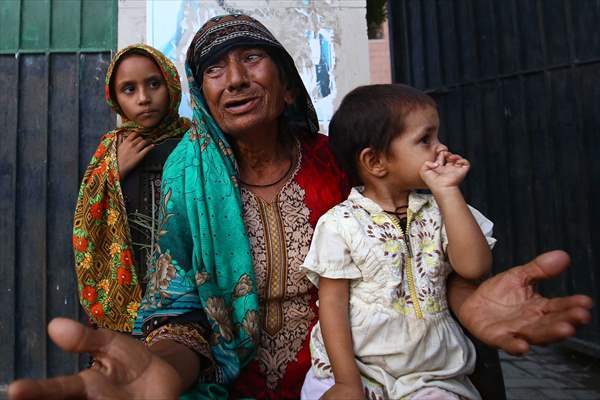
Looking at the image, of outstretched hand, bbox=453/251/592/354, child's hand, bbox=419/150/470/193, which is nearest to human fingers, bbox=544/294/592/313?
outstretched hand, bbox=453/251/592/354

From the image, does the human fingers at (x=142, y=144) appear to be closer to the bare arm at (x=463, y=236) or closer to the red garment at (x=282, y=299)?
the red garment at (x=282, y=299)

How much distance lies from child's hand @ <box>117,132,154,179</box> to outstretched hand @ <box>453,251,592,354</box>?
1.59m

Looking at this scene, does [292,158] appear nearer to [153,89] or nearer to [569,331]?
[153,89]

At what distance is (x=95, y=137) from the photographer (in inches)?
144

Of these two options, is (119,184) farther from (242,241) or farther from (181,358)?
(181,358)

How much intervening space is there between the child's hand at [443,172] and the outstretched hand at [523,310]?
0.30 metres

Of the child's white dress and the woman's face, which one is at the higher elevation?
the woman's face

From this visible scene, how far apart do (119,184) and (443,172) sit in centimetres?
153

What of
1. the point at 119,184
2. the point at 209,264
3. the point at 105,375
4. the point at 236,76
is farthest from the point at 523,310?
the point at 119,184

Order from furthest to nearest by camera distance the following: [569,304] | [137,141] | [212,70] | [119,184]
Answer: [137,141], [119,184], [212,70], [569,304]

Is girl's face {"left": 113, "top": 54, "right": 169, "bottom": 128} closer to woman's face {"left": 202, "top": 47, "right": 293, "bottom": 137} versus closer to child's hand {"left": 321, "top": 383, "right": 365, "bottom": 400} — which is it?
woman's face {"left": 202, "top": 47, "right": 293, "bottom": 137}

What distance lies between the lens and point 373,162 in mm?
1785

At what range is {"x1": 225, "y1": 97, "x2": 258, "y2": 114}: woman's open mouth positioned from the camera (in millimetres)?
1887

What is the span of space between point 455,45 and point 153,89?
4.19 meters
